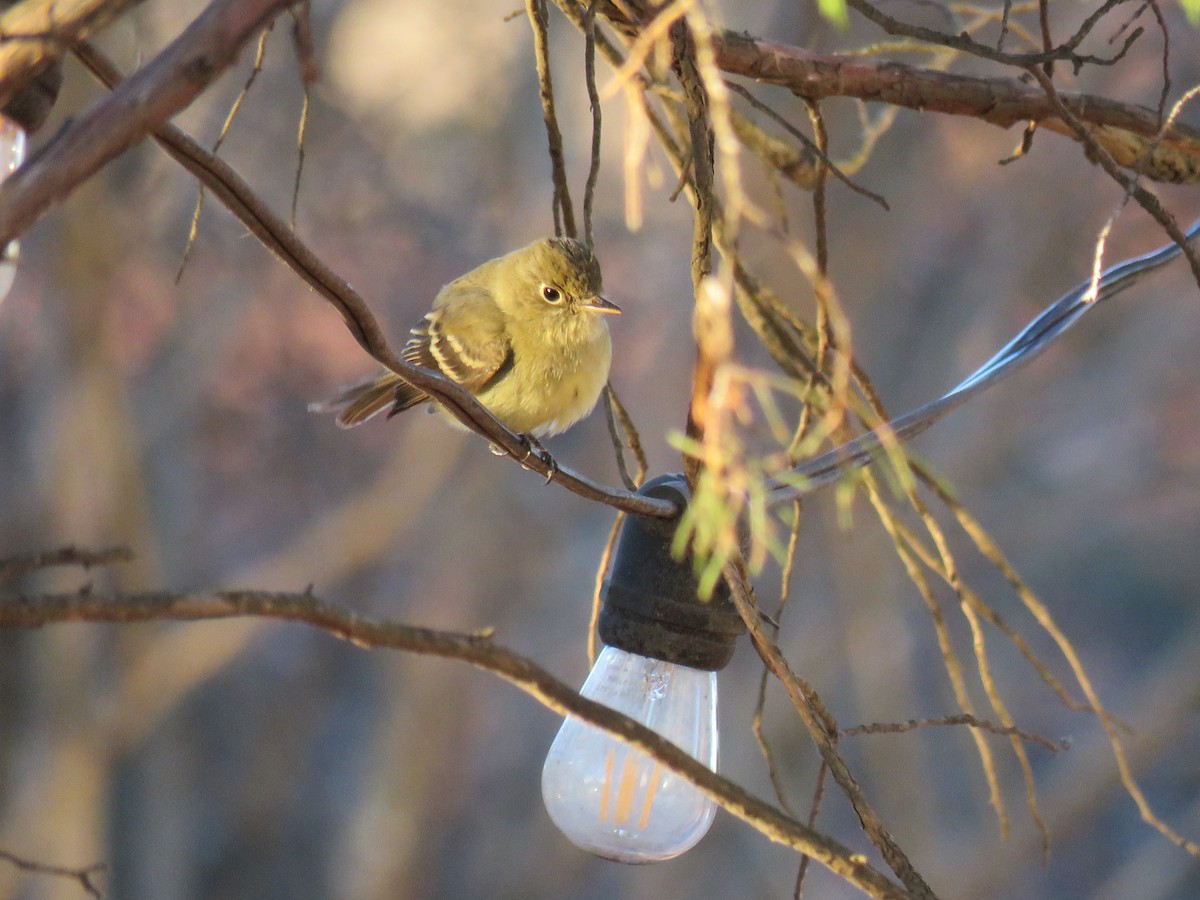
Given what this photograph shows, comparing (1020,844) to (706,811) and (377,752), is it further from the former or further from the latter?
(706,811)

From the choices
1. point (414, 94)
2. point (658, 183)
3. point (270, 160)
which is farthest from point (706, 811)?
point (414, 94)

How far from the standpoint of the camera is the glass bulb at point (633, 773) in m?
1.92

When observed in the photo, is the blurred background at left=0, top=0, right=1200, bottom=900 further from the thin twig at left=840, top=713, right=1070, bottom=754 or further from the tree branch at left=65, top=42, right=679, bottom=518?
the tree branch at left=65, top=42, right=679, bottom=518

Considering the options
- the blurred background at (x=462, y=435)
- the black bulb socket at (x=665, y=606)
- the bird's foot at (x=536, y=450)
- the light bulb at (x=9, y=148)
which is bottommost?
the black bulb socket at (x=665, y=606)

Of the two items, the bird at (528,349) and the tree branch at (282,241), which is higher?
the bird at (528,349)

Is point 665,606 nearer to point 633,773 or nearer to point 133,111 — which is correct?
point 633,773

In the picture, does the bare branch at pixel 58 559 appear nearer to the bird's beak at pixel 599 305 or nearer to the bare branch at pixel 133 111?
the bare branch at pixel 133 111

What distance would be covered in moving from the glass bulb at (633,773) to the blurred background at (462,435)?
18.5 ft

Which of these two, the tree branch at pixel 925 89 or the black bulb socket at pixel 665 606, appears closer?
the black bulb socket at pixel 665 606

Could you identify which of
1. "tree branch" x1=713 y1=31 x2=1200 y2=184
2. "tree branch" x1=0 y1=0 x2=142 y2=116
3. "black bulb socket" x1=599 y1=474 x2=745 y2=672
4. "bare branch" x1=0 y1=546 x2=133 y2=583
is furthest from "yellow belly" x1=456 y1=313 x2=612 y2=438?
"tree branch" x1=0 y1=0 x2=142 y2=116

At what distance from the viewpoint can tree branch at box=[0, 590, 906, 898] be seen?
1.11 metres

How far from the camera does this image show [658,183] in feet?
4.67

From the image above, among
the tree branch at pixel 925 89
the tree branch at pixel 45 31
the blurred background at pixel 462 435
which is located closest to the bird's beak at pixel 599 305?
the tree branch at pixel 925 89

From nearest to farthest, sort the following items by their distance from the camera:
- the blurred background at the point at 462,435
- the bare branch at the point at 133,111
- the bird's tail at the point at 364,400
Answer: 1. the bare branch at the point at 133,111
2. the bird's tail at the point at 364,400
3. the blurred background at the point at 462,435
